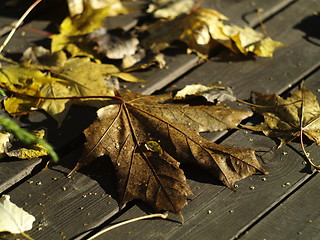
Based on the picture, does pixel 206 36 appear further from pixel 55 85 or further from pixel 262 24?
pixel 55 85

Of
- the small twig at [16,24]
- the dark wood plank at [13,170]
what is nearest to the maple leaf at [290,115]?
the dark wood plank at [13,170]

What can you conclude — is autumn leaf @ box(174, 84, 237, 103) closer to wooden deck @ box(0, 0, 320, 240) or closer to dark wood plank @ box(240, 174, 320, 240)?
wooden deck @ box(0, 0, 320, 240)

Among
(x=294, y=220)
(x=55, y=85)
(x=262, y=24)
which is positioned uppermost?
(x=55, y=85)

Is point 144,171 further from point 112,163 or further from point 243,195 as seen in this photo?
point 243,195

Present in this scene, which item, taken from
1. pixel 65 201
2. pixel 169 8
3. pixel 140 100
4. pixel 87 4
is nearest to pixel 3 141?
pixel 65 201

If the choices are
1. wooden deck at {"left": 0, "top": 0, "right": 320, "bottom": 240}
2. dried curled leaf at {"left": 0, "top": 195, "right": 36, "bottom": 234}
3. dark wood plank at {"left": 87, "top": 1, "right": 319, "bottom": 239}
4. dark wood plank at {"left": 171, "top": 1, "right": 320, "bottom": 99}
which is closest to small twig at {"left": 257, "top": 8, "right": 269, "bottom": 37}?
dark wood plank at {"left": 171, "top": 1, "right": 320, "bottom": 99}
